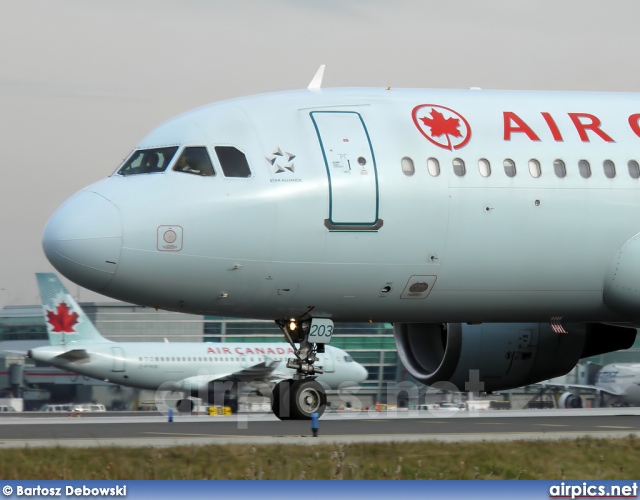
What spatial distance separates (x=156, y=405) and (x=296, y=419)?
56.1 meters

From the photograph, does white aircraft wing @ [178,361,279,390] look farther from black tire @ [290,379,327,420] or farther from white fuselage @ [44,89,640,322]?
black tire @ [290,379,327,420]

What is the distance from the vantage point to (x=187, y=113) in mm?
18156

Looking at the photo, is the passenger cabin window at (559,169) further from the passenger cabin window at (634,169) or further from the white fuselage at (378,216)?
the passenger cabin window at (634,169)

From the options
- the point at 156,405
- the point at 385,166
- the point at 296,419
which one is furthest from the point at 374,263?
the point at 156,405

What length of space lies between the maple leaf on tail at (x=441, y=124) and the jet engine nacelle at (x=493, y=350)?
3.75m

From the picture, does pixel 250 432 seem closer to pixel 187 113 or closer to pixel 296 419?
pixel 296 419

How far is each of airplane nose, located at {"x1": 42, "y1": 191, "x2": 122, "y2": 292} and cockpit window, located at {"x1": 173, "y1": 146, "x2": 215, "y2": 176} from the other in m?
1.26

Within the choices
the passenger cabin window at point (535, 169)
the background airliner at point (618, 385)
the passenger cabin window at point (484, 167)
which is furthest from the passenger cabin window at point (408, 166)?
the background airliner at point (618, 385)

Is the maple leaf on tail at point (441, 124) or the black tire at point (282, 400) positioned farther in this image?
the maple leaf on tail at point (441, 124)

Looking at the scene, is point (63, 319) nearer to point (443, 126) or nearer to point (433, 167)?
point (443, 126)

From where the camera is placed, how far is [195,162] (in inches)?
675

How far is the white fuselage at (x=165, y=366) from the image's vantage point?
61188mm

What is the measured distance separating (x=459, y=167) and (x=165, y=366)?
45614 mm

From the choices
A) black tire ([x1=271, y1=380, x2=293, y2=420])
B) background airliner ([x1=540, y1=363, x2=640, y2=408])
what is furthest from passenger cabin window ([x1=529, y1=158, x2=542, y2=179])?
background airliner ([x1=540, y1=363, x2=640, y2=408])
